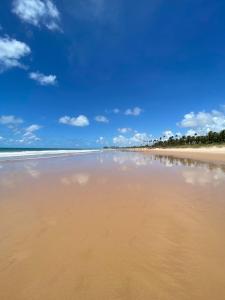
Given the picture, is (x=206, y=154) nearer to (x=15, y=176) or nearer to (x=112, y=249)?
(x=15, y=176)

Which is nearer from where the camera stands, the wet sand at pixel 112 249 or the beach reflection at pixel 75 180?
the wet sand at pixel 112 249

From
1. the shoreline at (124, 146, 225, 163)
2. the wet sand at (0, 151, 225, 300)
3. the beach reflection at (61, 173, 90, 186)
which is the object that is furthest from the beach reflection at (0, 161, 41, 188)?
→ the shoreline at (124, 146, 225, 163)

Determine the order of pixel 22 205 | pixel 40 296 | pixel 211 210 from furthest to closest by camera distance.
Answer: pixel 22 205
pixel 211 210
pixel 40 296

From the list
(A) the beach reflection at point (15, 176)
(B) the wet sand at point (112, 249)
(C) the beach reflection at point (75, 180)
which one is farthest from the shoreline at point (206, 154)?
(B) the wet sand at point (112, 249)

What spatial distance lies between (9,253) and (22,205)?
9.23 ft

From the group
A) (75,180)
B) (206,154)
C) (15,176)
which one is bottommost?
(206,154)

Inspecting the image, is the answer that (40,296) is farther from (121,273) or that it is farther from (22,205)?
(22,205)

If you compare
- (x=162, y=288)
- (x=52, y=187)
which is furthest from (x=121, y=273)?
(x=52, y=187)

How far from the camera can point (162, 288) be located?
2516mm

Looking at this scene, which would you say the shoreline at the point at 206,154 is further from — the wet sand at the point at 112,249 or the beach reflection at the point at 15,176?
the wet sand at the point at 112,249

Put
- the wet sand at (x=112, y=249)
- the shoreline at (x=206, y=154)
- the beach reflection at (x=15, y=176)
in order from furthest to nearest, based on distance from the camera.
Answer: the shoreline at (x=206, y=154)
the beach reflection at (x=15, y=176)
the wet sand at (x=112, y=249)

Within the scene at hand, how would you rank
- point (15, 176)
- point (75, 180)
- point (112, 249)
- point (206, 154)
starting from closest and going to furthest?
point (112, 249) < point (75, 180) < point (15, 176) < point (206, 154)

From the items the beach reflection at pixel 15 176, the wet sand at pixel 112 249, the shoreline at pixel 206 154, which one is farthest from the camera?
the shoreline at pixel 206 154

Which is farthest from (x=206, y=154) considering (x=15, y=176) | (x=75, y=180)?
(x=15, y=176)
